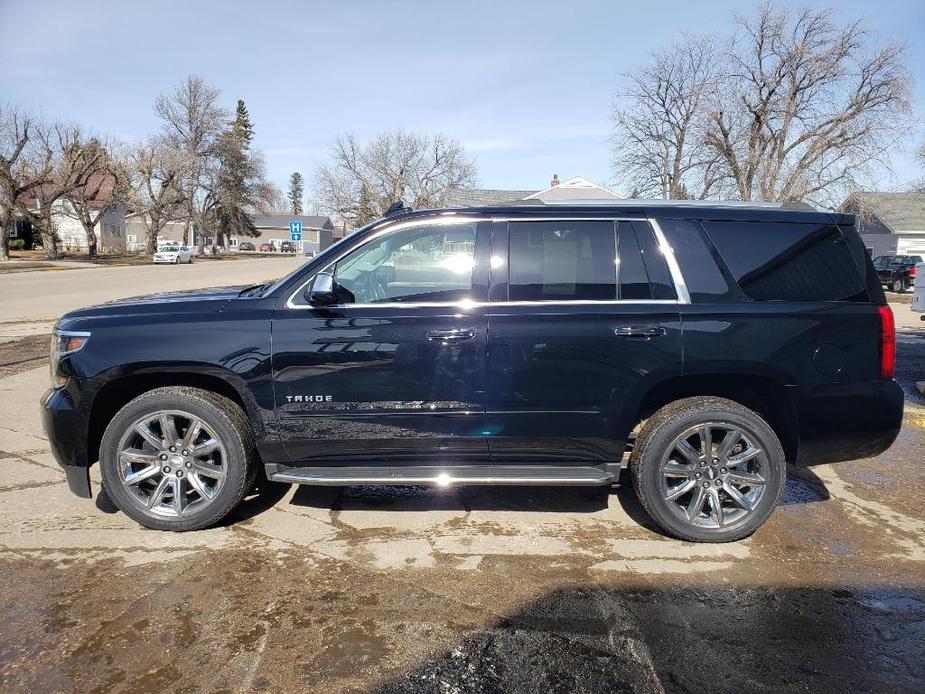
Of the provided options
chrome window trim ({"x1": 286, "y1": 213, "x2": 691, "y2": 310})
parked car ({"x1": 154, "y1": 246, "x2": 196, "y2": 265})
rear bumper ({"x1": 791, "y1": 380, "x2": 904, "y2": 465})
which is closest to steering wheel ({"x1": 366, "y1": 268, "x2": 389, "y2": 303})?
chrome window trim ({"x1": 286, "y1": 213, "x2": 691, "y2": 310})

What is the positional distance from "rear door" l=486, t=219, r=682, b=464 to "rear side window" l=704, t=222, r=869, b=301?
430 millimetres

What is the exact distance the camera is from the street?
254 centimetres

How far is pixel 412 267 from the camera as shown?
3.87 meters

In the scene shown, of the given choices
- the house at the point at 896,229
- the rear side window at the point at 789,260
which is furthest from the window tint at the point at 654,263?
the house at the point at 896,229

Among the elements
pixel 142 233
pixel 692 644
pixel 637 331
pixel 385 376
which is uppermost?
pixel 142 233

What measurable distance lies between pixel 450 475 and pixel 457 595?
73 cm

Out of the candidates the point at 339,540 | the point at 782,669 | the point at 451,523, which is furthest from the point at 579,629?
the point at 339,540

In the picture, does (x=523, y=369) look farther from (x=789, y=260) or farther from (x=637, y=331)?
(x=789, y=260)

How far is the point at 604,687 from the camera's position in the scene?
2.45 meters

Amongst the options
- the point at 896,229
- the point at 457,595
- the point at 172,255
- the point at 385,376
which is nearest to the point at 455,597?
the point at 457,595

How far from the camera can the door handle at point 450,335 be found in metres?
3.54

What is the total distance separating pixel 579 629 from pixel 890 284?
31347 millimetres

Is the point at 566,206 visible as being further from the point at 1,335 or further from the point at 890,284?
the point at 890,284

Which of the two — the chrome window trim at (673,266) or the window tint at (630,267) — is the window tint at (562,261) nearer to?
the window tint at (630,267)
